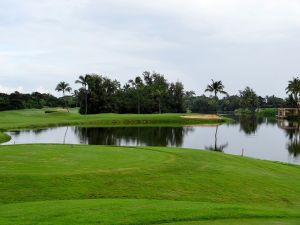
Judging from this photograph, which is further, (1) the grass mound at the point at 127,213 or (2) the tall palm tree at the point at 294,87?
(2) the tall palm tree at the point at 294,87

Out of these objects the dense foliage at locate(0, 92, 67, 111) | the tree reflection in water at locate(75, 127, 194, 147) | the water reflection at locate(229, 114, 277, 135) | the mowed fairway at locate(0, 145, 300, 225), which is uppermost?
the dense foliage at locate(0, 92, 67, 111)

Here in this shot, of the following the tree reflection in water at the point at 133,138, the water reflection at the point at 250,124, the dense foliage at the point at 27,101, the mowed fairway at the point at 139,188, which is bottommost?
the tree reflection in water at the point at 133,138

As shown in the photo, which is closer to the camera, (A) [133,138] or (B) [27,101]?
(A) [133,138]

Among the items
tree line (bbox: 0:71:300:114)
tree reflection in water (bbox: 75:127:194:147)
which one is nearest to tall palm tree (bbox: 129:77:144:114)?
tree line (bbox: 0:71:300:114)

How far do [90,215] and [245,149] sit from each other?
4166cm

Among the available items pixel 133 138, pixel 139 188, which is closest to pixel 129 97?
pixel 133 138

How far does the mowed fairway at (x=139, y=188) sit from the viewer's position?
1450cm

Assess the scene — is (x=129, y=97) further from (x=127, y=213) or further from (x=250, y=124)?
(x=127, y=213)

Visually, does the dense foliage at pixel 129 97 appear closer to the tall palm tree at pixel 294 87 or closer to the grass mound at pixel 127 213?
the tall palm tree at pixel 294 87

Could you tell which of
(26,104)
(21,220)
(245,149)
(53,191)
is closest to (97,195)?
(53,191)

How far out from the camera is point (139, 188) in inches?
803

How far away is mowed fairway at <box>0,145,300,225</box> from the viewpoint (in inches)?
571

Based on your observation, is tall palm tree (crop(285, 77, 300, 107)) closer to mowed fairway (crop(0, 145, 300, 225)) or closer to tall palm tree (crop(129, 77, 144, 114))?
tall palm tree (crop(129, 77, 144, 114))

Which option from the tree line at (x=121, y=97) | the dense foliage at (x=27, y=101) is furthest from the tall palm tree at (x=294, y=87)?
the dense foliage at (x=27, y=101)
